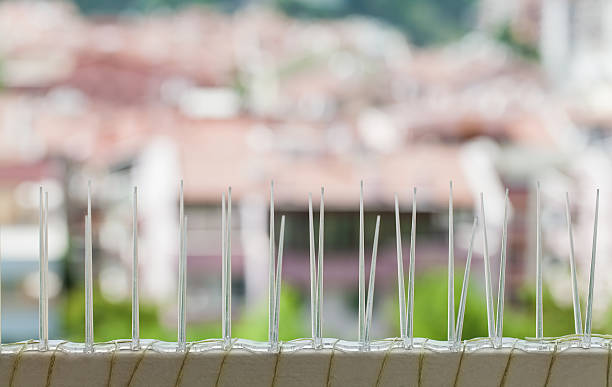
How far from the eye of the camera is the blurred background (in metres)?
4.18

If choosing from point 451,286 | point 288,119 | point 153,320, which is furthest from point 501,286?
point 153,320

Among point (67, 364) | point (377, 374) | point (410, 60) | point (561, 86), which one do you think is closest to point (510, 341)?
point (377, 374)

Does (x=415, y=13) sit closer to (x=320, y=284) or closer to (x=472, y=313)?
(x=472, y=313)

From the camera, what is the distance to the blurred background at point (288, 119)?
13.7 ft

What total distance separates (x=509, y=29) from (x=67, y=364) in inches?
174

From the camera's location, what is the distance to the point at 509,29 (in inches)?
172

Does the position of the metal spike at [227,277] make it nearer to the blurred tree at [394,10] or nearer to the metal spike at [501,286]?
the metal spike at [501,286]

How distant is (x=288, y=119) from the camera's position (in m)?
4.29

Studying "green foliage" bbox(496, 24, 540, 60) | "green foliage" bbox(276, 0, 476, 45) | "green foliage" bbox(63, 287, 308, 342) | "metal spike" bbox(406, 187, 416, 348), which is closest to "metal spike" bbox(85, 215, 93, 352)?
"metal spike" bbox(406, 187, 416, 348)

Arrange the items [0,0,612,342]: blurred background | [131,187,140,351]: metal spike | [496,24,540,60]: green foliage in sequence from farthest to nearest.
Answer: [496,24,540,60]: green foliage < [0,0,612,342]: blurred background < [131,187,140,351]: metal spike

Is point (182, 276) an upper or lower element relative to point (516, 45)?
lower

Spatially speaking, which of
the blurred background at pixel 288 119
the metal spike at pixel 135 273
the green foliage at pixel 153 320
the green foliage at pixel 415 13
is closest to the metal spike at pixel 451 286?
the metal spike at pixel 135 273

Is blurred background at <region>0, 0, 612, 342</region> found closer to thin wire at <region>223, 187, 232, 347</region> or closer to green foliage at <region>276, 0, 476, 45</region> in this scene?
green foliage at <region>276, 0, 476, 45</region>

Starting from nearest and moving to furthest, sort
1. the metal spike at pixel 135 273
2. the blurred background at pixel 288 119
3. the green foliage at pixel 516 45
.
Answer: the metal spike at pixel 135 273
the blurred background at pixel 288 119
the green foliage at pixel 516 45
